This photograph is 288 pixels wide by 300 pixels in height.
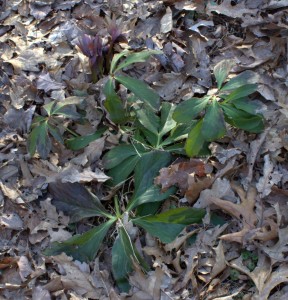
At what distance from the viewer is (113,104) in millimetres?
2318

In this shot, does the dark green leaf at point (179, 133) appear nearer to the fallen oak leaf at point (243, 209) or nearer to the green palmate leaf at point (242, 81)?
the green palmate leaf at point (242, 81)

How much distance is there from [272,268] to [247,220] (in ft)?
0.76

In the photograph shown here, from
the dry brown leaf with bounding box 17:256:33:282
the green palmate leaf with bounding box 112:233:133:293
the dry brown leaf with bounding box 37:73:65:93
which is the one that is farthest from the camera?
the dry brown leaf with bounding box 37:73:65:93

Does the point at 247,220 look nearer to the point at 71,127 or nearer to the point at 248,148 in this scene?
the point at 248,148

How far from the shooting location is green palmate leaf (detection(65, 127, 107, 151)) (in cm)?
237

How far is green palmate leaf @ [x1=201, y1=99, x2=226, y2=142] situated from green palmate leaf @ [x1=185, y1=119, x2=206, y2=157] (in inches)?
1.9

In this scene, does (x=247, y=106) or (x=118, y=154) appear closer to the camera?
(x=247, y=106)

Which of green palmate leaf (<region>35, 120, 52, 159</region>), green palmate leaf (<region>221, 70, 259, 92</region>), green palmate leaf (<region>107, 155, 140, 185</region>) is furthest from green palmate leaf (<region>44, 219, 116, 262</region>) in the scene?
green palmate leaf (<region>221, 70, 259, 92</region>)

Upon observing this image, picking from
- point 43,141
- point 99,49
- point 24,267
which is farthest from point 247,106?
point 24,267

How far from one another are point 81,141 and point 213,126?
70cm

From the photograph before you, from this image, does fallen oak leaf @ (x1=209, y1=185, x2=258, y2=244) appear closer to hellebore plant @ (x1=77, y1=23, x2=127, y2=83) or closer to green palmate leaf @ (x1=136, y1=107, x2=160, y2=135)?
green palmate leaf @ (x1=136, y1=107, x2=160, y2=135)

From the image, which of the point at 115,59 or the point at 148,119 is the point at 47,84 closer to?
the point at 115,59

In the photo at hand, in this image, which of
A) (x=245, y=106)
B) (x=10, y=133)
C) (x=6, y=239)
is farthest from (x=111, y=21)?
(x=6, y=239)

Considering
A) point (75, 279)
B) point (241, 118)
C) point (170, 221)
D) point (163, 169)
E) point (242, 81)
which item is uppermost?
point (242, 81)
